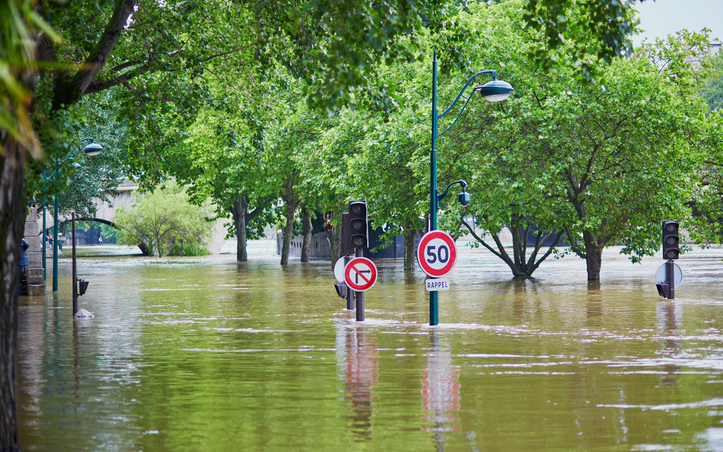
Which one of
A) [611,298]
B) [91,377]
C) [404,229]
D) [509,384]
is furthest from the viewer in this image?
[404,229]

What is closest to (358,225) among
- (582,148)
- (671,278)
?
(671,278)

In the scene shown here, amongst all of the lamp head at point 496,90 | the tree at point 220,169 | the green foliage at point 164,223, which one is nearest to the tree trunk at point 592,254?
the tree at point 220,169

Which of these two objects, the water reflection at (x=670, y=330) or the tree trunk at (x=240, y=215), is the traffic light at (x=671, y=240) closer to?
the water reflection at (x=670, y=330)

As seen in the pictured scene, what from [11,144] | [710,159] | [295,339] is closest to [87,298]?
[295,339]

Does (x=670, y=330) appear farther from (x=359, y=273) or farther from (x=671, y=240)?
(x=671, y=240)

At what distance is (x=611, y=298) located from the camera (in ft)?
76.1

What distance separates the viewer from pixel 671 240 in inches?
812

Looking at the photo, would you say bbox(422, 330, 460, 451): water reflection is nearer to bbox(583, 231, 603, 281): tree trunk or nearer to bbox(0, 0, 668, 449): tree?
bbox(0, 0, 668, 449): tree

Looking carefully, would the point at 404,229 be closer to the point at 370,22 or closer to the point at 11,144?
the point at 370,22

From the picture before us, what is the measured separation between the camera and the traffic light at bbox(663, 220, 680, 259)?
20.6m

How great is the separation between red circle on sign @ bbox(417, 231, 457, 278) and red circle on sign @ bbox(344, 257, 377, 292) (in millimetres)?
1641

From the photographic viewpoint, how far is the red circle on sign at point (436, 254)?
14797 mm

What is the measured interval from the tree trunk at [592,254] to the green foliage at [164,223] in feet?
153

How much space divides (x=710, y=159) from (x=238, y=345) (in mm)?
25819
